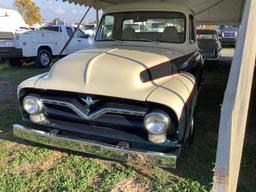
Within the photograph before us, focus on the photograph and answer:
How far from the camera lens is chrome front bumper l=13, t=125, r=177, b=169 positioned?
3541mm

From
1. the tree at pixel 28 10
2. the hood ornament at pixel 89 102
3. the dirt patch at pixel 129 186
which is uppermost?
the tree at pixel 28 10

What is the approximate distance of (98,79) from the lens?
393cm

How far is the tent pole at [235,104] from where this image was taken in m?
3.13

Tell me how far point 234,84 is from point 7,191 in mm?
2542

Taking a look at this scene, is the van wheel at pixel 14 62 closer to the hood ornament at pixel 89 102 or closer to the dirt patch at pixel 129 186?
the hood ornament at pixel 89 102

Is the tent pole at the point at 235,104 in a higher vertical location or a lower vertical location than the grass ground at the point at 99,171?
higher

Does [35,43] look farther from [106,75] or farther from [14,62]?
[106,75]

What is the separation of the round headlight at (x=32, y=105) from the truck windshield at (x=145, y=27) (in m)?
2.13

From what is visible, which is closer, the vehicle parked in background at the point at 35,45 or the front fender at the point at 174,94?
the front fender at the point at 174,94

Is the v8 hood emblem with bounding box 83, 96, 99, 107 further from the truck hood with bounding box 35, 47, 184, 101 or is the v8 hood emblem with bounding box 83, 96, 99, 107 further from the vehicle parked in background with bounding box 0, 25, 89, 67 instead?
the vehicle parked in background with bounding box 0, 25, 89, 67

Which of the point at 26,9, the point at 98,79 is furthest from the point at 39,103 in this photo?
the point at 26,9

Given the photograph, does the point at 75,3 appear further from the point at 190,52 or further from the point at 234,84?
the point at 234,84

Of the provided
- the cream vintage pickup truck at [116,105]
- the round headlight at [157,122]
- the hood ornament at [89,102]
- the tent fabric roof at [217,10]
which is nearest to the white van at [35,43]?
the tent fabric roof at [217,10]

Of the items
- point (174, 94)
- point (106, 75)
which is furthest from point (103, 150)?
point (174, 94)
